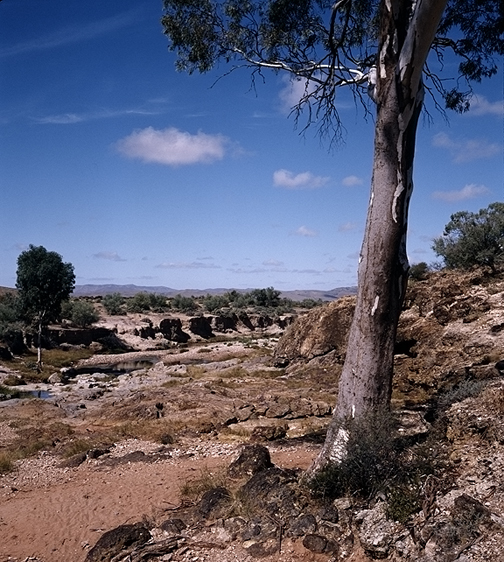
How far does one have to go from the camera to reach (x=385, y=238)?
5.38 meters

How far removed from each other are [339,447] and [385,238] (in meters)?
2.30

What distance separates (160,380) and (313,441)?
13.5 meters

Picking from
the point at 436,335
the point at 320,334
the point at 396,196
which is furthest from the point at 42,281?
the point at 396,196

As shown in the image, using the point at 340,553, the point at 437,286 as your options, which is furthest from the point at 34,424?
the point at 437,286

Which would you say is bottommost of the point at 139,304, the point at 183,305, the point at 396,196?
the point at 183,305

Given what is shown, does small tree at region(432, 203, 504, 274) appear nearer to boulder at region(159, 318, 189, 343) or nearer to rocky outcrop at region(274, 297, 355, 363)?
rocky outcrop at region(274, 297, 355, 363)

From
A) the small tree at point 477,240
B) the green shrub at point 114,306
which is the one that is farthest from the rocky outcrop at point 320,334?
the green shrub at point 114,306

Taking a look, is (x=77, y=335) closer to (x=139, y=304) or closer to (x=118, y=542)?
(x=139, y=304)

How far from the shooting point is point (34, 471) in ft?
29.6

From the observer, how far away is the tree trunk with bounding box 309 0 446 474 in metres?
5.38

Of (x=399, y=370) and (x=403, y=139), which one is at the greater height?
(x=403, y=139)

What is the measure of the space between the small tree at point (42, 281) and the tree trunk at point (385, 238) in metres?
25.8

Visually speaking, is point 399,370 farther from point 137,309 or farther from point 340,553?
point 137,309

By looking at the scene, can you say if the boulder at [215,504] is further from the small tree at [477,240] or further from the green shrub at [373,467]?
the small tree at [477,240]
